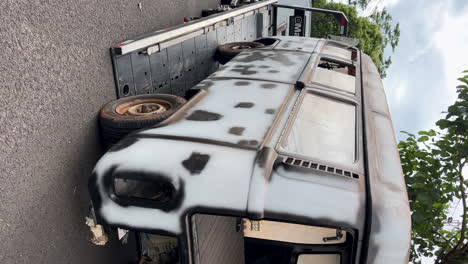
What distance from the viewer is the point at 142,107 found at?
3.40 metres

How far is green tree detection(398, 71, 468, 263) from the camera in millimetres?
4504

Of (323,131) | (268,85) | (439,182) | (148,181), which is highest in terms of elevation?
(268,85)

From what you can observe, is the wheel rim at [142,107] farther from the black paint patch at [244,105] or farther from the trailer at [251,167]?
the black paint patch at [244,105]

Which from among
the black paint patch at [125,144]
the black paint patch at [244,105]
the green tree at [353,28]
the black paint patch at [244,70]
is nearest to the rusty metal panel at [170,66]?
the black paint patch at [244,70]

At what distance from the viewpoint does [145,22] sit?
4.07 meters

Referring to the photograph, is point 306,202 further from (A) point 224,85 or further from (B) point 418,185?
(B) point 418,185

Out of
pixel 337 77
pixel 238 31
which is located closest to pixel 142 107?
pixel 337 77

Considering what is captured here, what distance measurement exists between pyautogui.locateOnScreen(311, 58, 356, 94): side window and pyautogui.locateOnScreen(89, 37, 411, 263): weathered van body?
0.66 metres

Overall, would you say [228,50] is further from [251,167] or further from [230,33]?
[251,167]

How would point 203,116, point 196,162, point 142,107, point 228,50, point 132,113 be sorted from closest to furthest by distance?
point 196,162
point 203,116
point 132,113
point 142,107
point 228,50

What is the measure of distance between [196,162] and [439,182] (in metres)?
3.79

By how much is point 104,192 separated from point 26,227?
2.17 feet

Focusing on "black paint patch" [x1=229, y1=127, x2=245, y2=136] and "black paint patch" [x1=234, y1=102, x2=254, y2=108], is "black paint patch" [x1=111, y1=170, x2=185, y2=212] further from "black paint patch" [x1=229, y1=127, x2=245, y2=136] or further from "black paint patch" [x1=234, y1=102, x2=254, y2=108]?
"black paint patch" [x1=234, y1=102, x2=254, y2=108]

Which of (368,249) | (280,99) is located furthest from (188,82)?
(368,249)
